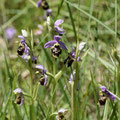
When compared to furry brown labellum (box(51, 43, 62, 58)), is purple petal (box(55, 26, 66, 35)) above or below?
above

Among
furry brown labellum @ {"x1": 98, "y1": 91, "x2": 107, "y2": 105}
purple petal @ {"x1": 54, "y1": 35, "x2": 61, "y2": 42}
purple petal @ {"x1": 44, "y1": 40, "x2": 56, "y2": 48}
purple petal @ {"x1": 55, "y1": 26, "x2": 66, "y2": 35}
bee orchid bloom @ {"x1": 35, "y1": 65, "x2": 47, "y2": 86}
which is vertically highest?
purple petal @ {"x1": 55, "y1": 26, "x2": 66, "y2": 35}

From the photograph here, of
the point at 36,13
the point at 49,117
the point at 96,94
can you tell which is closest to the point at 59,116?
the point at 49,117

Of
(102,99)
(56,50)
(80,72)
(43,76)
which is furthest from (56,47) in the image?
(80,72)

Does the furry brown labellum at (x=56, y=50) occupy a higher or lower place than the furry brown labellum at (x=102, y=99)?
higher

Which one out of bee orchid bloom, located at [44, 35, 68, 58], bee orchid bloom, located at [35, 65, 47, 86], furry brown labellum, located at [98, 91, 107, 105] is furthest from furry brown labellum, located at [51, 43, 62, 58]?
furry brown labellum, located at [98, 91, 107, 105]

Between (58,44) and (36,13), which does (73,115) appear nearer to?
(58,44)

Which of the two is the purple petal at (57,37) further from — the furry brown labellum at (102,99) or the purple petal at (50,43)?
the furry brown labellum at (102,99)

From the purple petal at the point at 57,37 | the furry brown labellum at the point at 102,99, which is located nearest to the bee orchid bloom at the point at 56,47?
the purple petal at the point at 57,37

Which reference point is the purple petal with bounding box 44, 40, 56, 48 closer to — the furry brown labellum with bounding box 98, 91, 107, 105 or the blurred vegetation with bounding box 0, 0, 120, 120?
the blurred vegetation with bounding box 0, 0, 120, 120

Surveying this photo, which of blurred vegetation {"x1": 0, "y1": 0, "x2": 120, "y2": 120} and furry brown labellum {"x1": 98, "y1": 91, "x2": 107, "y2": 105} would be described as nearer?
furry brown labellum {"x1": 98, "y1": 91, "x2": 107, "y2": 105}

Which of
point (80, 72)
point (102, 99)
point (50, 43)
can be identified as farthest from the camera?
point (80, 72)

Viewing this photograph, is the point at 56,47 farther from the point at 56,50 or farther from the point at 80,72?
the point at 80,72
